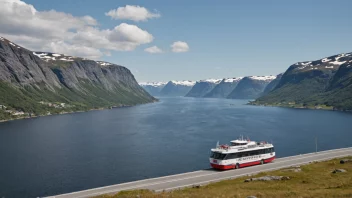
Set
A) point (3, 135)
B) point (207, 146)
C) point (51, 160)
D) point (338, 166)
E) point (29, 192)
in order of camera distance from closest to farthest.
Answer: point (338, 166)
point (29, 192)
point (51, 160)
point (207, 146)
point (3, 135)

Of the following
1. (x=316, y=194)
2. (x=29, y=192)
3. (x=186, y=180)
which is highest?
(x=316, y=194)

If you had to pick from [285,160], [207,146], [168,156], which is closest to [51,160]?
[168,156]

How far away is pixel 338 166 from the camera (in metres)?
69.9

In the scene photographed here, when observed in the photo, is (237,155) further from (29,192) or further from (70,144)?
(70,144)

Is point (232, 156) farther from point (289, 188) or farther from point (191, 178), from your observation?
point (289, 188)

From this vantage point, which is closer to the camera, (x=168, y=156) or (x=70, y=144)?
(x=168, y=156)

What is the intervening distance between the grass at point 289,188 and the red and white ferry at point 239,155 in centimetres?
1246

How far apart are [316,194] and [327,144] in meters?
100

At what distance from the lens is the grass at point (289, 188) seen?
1644 inches

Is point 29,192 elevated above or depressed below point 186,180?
below

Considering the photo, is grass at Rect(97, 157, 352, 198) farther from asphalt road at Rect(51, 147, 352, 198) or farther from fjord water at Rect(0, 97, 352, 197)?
fjord water at Rect(0, 97, 352, 197)

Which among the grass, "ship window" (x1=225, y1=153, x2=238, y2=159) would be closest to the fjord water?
"ship window" (x1=225, y1=153, x2=238, y2=159)

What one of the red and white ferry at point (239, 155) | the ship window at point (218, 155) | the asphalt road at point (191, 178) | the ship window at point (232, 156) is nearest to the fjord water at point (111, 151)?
the red and white ferry at point (239, 155)

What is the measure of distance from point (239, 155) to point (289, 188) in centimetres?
2995
